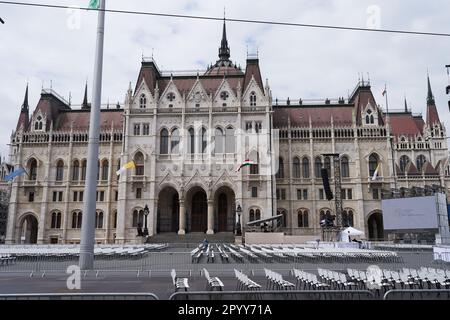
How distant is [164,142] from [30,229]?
26440mm

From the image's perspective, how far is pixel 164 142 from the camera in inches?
2093

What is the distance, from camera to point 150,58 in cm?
5900

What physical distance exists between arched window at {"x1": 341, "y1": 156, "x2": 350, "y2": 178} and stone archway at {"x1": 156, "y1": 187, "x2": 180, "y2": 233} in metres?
23.1

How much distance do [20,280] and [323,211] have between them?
44.7 meters

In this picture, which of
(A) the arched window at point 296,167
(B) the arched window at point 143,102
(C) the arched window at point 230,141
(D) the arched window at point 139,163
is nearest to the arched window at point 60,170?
(D) the arched window at point 139,163

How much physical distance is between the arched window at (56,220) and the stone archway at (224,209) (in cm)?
2244

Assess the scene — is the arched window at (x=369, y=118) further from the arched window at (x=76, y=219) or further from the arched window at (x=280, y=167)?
the arched window at (x=76, y=219)

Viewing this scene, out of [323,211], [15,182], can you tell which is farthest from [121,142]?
[323,211]

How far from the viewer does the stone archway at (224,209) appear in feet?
174

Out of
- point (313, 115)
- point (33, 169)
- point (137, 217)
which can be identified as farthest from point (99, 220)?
point (313, 115)

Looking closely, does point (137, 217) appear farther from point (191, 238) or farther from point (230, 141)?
point (230, 141)

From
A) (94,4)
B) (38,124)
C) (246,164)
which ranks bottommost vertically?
(246,164)

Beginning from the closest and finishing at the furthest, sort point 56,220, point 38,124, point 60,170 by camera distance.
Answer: point 56,220
point 60,170
point 38,124
